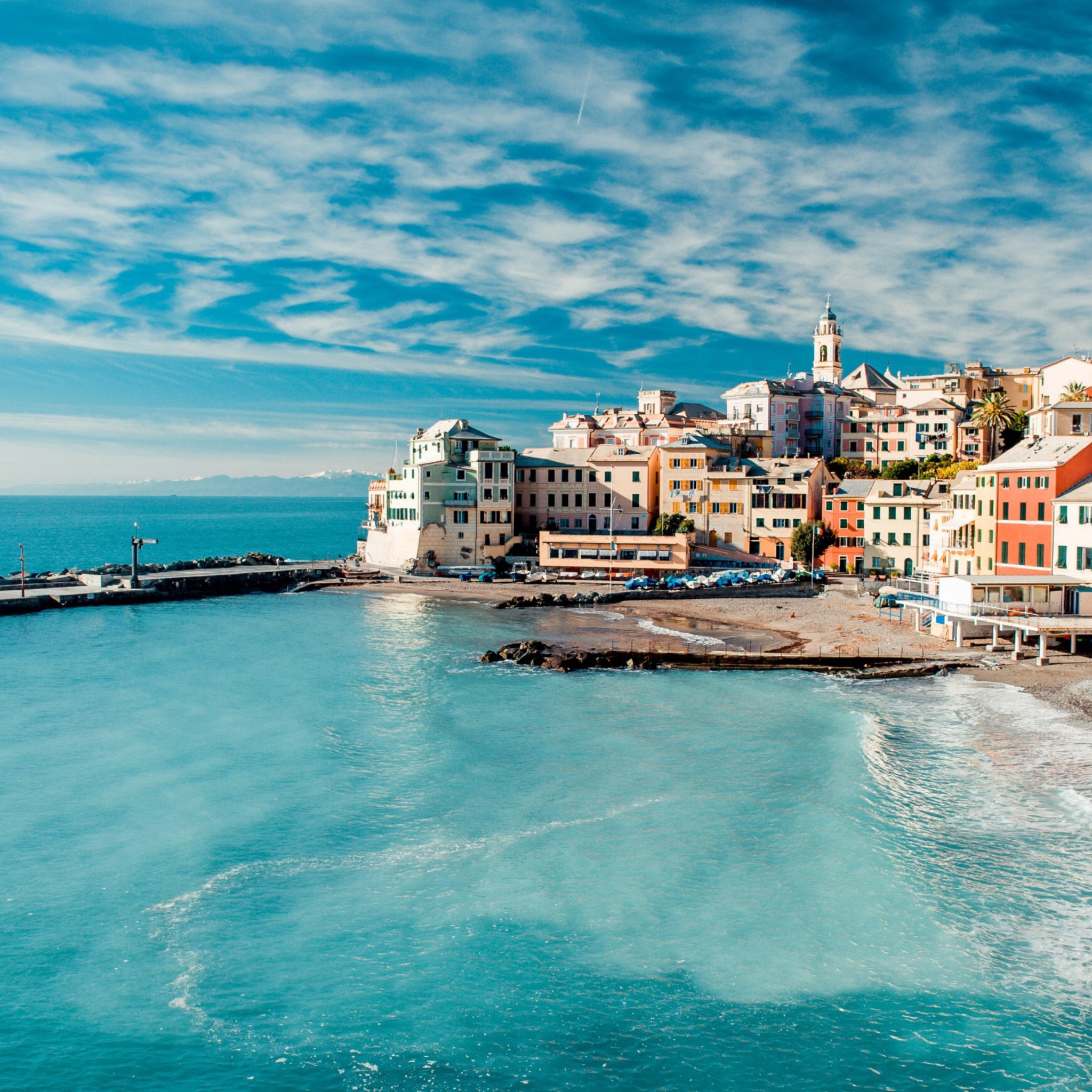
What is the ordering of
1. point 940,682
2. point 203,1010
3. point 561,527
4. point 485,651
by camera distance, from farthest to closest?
point 561,527, point 485,651, point 940,682, point 203,1010

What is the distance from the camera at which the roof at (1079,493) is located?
4869cm

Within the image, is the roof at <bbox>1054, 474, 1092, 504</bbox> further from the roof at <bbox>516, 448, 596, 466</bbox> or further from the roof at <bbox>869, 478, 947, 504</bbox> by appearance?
the roof at <bbox>516, 448, 596, 466</bbox>

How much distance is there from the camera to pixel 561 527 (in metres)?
97.1

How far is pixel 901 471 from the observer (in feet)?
314

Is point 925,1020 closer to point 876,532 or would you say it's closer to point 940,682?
point 940,682

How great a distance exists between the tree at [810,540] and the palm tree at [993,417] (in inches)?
966

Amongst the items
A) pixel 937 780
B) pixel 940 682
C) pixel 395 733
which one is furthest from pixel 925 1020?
pixel 940 682

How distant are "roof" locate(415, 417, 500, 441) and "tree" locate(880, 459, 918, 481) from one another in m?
41.2

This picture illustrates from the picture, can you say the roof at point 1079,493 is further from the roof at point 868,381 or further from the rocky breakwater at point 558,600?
the roof at point 868,381

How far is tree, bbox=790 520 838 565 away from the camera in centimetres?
8425

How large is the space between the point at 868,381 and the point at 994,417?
36.1 metres

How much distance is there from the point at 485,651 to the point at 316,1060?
37.4m

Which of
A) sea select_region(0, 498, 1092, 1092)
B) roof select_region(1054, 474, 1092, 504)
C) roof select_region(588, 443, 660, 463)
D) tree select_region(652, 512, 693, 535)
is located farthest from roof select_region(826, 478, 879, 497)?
sea select_region(0, 498, 1092, 1092)

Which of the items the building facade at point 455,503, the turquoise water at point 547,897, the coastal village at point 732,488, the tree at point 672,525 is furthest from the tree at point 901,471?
the turquoise water at point 547,897
